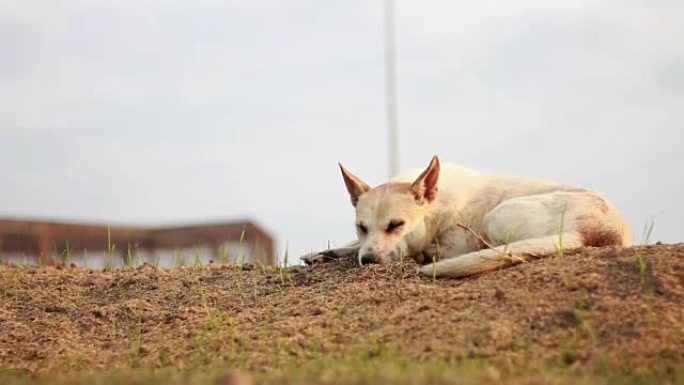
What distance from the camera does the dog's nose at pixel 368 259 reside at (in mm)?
7223

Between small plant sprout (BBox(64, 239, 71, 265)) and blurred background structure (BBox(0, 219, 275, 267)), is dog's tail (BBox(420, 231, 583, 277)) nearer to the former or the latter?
small plant sprout (BBox(64, 239, 71, 265))

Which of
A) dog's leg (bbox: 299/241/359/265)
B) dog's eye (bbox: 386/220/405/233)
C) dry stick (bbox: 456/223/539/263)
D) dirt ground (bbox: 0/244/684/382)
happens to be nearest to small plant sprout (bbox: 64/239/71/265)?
dirt ground (bbox: 0/244/684/382)

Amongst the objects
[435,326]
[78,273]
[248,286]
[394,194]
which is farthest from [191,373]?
[78,273]

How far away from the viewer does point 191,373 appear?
554 cm

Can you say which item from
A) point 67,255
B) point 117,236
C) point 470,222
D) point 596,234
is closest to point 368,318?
point 470,222

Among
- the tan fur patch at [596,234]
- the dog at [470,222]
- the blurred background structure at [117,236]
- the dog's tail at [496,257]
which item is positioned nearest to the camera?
the dog's tail at [496,257]

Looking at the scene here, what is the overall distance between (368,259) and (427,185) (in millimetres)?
746

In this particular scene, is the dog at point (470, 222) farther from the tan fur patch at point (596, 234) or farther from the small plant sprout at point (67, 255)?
the small plant sprout at point (67, 255)

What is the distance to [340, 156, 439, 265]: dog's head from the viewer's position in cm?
728

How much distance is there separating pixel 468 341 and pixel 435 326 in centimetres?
32

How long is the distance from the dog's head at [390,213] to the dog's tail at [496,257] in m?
0.42

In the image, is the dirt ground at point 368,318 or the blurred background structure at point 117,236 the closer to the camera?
the dirt ground at point 368,318

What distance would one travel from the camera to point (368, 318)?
20.5 feet

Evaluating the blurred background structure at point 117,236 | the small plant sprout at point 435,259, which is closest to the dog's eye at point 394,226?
the small plant sprout at point 435,259
